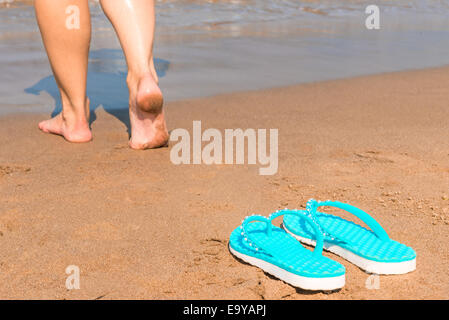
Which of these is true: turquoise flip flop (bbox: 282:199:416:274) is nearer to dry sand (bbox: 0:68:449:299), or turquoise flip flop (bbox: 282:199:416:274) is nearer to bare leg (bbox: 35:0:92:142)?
dry sand (bbox: 0:68:449:299)

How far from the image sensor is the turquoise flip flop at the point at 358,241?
1.60 metres

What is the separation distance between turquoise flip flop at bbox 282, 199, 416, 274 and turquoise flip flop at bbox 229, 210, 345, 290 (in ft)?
0.19

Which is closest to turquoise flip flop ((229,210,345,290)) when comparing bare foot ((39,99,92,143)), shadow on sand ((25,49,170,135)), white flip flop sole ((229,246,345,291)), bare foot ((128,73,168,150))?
white flip flop sole ((229,246,345,291))

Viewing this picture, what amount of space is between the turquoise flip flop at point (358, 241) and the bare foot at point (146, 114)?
82 cm

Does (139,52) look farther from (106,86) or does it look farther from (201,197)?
(106,86)

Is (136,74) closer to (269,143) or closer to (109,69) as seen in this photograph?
(269,143)

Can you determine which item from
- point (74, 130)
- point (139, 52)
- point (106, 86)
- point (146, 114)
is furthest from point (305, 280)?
point (106, 86)

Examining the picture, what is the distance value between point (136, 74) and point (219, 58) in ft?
7.03

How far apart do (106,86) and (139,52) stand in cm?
127

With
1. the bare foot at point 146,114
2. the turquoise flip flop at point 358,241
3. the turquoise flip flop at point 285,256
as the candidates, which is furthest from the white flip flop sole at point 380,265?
the bare foot at point 146,114

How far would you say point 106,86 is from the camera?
366 centimetres

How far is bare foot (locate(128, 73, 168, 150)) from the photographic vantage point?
2.38 meters

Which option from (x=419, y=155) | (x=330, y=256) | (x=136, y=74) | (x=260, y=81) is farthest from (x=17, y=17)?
(x=330, y=256)

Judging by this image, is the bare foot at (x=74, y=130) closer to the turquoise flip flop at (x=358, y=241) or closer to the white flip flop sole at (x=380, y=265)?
the turquoise flip flop at (x=358, y=241)
